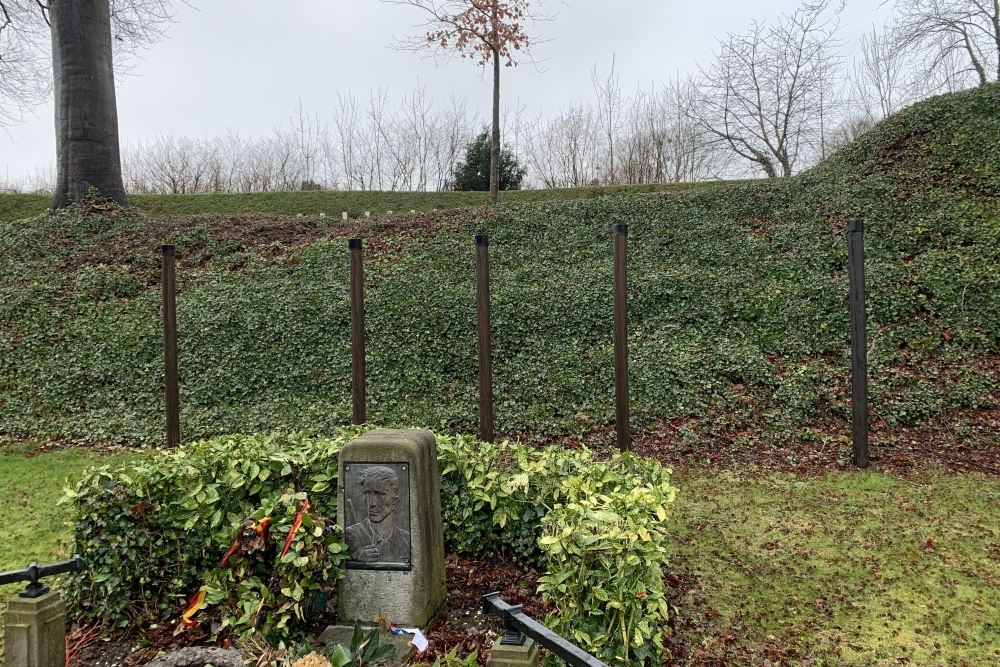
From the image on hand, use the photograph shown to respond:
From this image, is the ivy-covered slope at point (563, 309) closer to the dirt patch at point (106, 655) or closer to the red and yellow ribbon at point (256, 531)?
the dirt patch at point (106, 655)

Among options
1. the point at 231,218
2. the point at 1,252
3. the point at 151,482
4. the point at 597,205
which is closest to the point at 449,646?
the point at 151,482

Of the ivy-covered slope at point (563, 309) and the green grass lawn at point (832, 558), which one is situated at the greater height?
the ivy-covered slope at point (563, 309)

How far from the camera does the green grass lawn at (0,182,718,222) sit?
15328mm

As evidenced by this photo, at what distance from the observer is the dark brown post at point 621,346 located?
657 centimetres

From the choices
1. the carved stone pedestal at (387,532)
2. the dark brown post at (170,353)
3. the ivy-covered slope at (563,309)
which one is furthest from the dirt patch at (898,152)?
the dark brown post at (170,353)

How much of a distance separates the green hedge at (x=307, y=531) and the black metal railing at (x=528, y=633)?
48 cm

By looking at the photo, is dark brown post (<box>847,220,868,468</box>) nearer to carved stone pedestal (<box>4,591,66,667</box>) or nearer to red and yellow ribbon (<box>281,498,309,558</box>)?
red and yellow ribbon (<box>281,498,309,558</box>)

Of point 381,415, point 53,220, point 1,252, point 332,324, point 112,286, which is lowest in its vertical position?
point 381,415

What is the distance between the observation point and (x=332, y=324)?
9789 millimetres

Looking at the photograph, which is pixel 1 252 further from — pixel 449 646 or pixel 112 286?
pixel 449 646

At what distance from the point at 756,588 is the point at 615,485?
4.11 ft

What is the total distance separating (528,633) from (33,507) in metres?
5.57

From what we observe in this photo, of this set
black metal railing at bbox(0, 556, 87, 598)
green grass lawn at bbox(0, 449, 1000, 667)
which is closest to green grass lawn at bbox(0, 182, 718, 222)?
green grass lawn at bbox(0, 449, 1000, 667)

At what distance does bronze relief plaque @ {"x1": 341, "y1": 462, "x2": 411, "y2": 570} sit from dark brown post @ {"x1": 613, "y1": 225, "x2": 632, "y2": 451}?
141 inches
